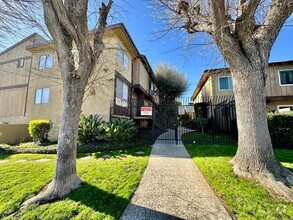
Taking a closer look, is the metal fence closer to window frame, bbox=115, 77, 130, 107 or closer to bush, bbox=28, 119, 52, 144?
window frame, bbox=115, 77, 130, 107

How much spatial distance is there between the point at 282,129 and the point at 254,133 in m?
5.25

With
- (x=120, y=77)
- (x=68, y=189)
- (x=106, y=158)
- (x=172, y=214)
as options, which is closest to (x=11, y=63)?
(x=120, y=77)

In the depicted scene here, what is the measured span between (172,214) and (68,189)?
8.14ft

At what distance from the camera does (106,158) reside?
629 centimetres

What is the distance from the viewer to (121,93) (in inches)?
463

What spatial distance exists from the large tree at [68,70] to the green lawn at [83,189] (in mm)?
393

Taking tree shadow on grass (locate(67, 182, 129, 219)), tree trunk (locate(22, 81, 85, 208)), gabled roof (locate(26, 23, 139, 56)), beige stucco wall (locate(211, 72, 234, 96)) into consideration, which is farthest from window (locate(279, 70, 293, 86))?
tree trunk (locate(22, 81, 85, 208))

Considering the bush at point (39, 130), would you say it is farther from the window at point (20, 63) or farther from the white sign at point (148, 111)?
the window at point (20, 63)

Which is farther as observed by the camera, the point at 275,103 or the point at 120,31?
A: the point at 275,103

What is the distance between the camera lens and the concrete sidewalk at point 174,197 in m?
2.78

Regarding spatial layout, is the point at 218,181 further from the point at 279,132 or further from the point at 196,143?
the point at 279,132

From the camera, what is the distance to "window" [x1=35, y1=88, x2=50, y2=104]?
488 inches

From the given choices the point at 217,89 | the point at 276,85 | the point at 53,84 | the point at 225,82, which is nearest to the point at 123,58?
the point at 53,84

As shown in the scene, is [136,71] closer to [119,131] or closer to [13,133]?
[119,131]
